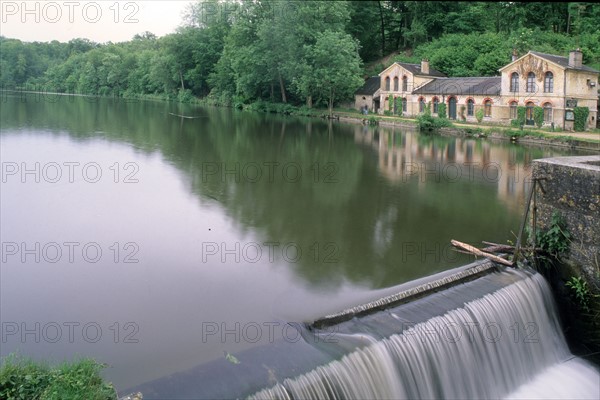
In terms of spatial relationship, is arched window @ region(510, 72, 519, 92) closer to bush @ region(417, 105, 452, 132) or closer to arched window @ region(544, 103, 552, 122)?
arched window @ region(544, 103, 552, 122)

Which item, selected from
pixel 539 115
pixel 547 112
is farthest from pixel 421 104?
pixel 547 112

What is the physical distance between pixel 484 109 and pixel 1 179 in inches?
1286

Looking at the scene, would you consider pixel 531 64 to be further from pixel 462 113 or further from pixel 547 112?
pixel 462 113

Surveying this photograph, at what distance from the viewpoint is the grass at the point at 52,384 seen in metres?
5.59

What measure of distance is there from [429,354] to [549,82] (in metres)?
32.6

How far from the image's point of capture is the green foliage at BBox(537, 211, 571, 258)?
10.4 meters

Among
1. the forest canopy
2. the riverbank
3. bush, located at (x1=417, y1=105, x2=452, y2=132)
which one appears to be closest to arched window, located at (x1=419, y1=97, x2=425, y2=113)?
the riverbank

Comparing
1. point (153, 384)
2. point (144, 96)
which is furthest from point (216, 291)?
point (144, 96)

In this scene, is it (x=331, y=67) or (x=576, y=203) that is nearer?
(x=576, y=203)

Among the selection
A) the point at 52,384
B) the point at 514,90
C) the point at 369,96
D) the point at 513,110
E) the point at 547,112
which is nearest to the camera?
the point at 52,384

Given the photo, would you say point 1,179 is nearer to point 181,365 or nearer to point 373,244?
point 373,244

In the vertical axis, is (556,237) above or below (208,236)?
above

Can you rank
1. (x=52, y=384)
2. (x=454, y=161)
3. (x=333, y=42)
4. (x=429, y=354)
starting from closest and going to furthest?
(x=52, y=384), (x=429, y=354), (x=454, y=161), (x=333, y=42)

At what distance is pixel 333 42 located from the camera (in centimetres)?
4859
